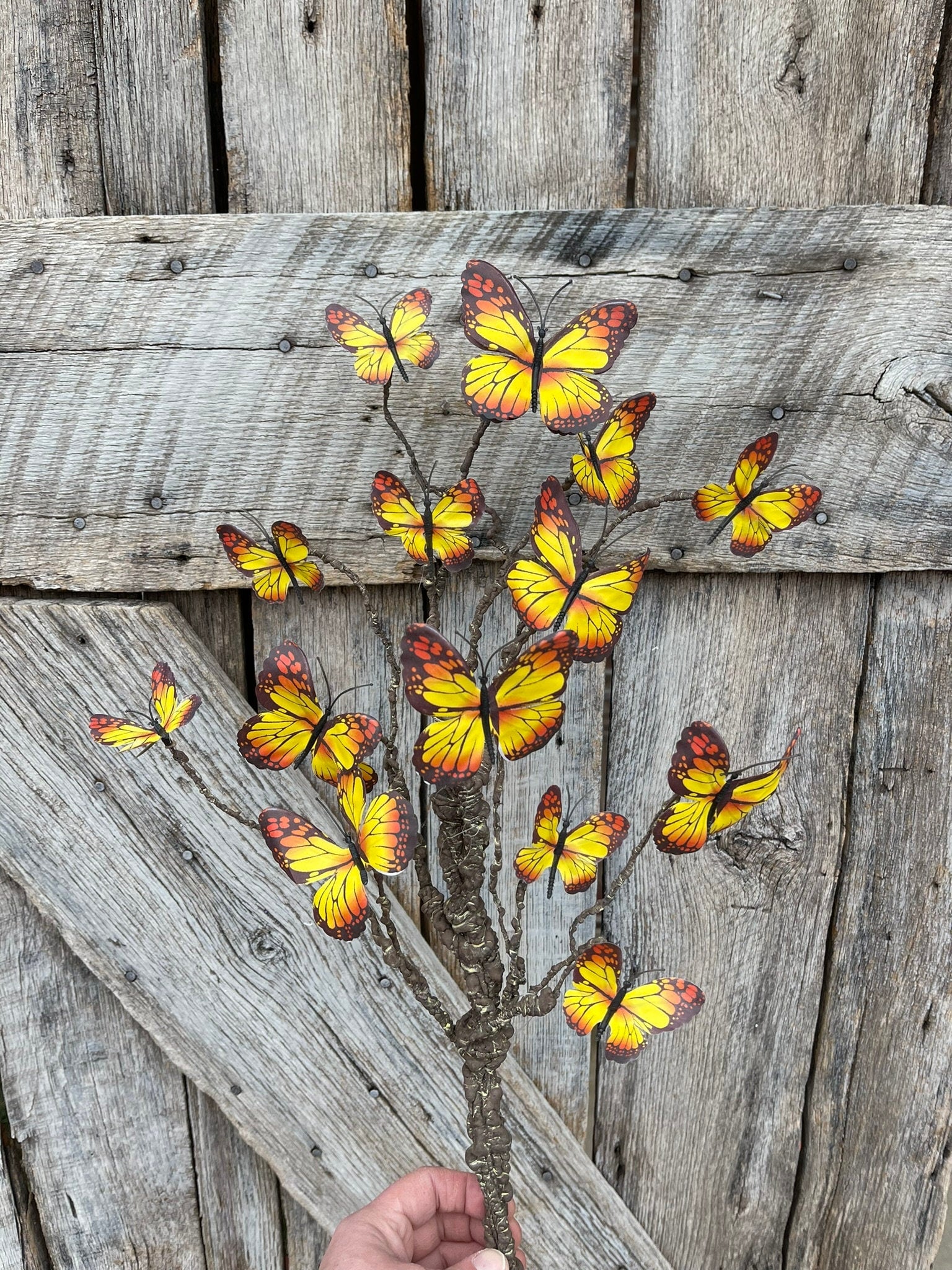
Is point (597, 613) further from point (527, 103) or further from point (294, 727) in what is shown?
point (527, 103)

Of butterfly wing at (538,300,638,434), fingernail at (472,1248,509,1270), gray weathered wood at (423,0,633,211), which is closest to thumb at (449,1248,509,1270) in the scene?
fingernail at (472,1248,509,1270)

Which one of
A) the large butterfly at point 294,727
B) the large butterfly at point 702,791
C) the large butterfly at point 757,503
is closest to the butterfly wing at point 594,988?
the large butterfly at point 702,791

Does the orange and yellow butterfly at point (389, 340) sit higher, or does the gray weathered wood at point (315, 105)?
the gray weathered wood at point (315, 105)

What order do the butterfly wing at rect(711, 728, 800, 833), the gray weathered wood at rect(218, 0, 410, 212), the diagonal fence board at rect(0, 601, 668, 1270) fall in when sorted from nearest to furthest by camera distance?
the butterfly wing at rect(711, 728, 800, 833), the gray weathered wood at rect(218, 0, 410, 212), the diagonal fence board at rect(0, 601, 668, 1270)

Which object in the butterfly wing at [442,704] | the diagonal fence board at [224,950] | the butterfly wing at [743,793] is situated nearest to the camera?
the butterfly wing at [442,704]

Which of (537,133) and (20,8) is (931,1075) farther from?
(20,8)

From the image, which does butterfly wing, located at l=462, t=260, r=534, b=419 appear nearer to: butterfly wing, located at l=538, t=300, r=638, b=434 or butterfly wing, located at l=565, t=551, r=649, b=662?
butterfly wing, located at l=538, t=300, r=638, b=434

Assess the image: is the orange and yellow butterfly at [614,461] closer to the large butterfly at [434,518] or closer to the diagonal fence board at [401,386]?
the large butterfly at [434,518]
